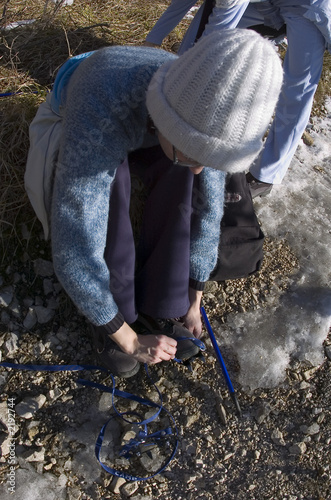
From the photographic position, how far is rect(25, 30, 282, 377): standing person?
49.6 inches

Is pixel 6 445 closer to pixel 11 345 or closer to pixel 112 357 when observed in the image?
pixel 11 345

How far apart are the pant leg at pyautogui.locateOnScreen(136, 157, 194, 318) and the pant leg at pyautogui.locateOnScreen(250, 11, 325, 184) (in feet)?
2.55

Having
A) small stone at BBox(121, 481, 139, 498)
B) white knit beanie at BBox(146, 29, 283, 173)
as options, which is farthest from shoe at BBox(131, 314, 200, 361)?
white knit beanie at BBox(146, 29, 283, 173)

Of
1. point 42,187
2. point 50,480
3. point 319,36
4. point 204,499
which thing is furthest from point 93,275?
point 319,36

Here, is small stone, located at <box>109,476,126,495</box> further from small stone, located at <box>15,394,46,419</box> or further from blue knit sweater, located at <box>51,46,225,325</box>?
blue knit sweater, located at <box>51,46,225,325</box>

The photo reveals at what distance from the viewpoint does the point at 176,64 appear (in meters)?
1.33

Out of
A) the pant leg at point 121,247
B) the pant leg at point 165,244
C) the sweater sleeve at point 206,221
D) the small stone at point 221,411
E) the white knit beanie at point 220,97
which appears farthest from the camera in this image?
the small stone at point 221,411

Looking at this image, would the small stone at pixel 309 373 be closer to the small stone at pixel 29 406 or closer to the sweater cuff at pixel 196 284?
the sweater cuff at pixel 196 284

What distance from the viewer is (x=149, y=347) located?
1.86 metres

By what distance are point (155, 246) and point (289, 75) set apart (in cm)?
100

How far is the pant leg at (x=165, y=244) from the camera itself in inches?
68.8

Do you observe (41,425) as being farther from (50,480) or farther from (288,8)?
(288,8)

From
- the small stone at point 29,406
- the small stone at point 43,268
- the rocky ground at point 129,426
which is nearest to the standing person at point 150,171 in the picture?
the rocky ground at point 129,426

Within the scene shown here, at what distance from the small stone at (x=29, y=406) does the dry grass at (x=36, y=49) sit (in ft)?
2.06
